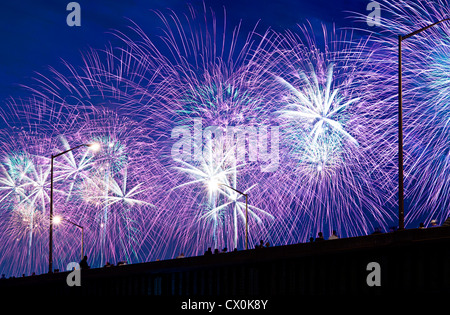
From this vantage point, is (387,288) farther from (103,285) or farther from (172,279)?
(103,285)

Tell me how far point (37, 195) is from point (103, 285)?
61.8 ft

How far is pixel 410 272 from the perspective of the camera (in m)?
24.1

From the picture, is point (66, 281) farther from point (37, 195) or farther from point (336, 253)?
point (336, 253)

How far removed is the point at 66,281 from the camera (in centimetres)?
4394

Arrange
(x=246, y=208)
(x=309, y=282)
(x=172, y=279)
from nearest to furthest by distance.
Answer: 1. (x=309, y=282)
2. (x=172, y=279)
3. (x=246, y=208)

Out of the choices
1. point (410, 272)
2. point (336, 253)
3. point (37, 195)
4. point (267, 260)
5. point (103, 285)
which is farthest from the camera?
point (37, 195)

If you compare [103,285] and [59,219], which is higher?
[59,219]

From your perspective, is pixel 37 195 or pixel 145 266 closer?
pixel 145 266

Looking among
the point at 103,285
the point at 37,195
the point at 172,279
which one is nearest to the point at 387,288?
the point at 172,279

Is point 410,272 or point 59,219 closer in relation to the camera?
point 410,272
